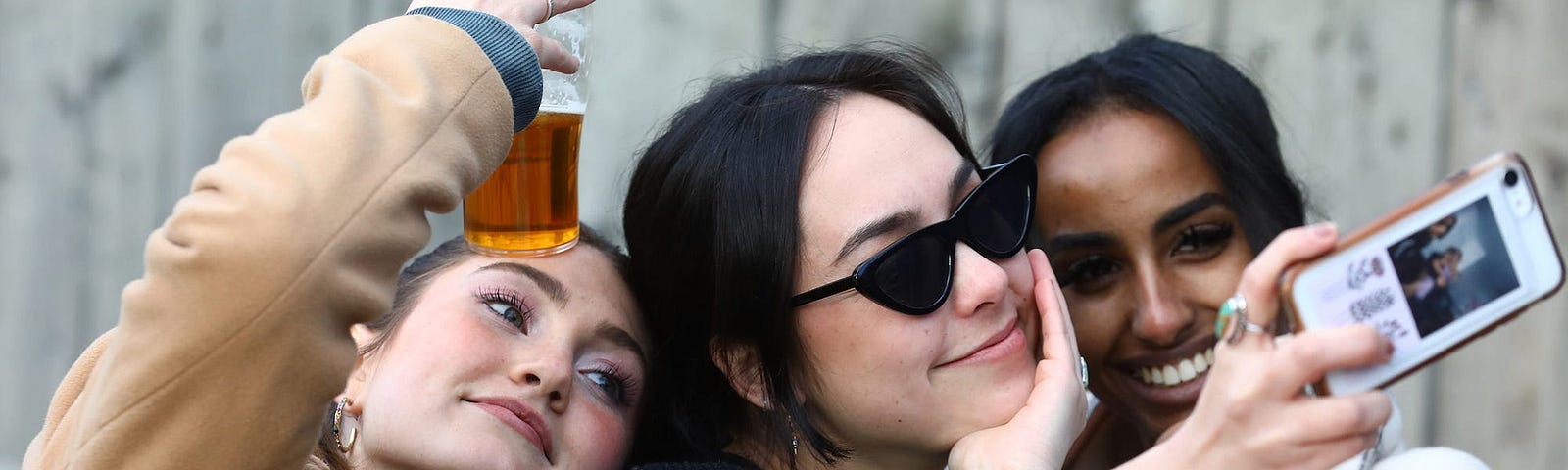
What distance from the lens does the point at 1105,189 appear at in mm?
2248

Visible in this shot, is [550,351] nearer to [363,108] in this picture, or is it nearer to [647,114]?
[363,108]

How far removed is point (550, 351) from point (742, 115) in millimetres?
474

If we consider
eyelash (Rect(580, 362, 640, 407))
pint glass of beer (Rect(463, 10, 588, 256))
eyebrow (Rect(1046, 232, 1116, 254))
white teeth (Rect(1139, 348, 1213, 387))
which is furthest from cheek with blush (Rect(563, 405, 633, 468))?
white teeth (Rect(1139, 348, 1213, 387))

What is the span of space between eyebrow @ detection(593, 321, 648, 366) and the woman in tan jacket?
232 millimetres

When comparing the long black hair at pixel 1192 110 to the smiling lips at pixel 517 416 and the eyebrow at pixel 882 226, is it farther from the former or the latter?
the smiling lips at pixel 517 416

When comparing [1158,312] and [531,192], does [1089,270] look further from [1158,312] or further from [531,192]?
[531,192]

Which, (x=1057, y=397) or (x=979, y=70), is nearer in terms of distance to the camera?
(x=1057, y=397)

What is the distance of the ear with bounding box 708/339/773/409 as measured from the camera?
213cm

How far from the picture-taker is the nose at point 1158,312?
2.21 meters

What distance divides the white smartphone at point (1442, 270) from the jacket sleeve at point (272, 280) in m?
0.99

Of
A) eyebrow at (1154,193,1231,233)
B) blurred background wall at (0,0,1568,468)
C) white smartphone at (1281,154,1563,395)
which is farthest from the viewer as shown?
blurred background wall at (0,0,1568,468)

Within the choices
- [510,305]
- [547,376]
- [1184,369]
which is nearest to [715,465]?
[547,376]

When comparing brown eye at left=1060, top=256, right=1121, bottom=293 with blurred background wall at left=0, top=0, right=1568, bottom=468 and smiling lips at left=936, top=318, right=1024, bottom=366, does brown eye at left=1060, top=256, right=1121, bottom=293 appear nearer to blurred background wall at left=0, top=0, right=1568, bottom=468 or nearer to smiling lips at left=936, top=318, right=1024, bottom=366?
smiling lips at left=936, top=318, right=1024, bottom=366

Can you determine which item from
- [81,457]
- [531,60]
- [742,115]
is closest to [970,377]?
[742,115]
